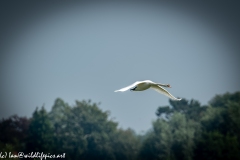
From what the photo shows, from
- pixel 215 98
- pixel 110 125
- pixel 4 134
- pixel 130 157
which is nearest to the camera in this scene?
pixel 130 157

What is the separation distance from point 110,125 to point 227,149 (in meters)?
28.0

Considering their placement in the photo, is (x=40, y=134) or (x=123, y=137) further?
(x=123, y=137)

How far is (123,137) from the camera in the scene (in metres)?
74.1

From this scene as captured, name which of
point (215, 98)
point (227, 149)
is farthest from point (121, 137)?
point (215, 98)

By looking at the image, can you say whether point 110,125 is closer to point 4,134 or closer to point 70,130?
point 70,130

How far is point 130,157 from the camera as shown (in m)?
63.8

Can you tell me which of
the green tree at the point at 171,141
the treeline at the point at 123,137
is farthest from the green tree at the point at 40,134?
the green tree at the point at 171,141

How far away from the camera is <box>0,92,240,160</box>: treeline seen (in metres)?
58.2

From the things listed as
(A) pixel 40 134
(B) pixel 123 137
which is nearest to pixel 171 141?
(B) pixel 123 137

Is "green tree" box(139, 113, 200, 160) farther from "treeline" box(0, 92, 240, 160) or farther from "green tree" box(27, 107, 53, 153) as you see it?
"green tree" box(27, 107, 53, 153)

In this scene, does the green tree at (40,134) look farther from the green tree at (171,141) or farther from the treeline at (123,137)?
the green tree at (171,141)

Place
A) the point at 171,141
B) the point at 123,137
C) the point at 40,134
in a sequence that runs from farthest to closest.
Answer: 1. the point at 123,137
2. the point at 40,134
3. the point at 171,141

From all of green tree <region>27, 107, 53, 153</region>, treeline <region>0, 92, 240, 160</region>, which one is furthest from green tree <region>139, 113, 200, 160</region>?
green tree <region>27, 107, 53, 153</region>

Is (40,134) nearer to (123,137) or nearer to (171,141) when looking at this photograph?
(123,137)
